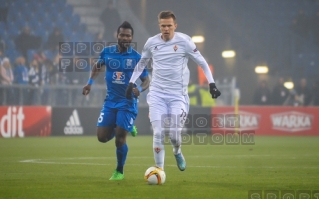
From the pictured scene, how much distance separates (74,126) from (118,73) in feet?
44.4

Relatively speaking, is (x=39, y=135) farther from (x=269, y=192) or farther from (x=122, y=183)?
(x=269, y=192)

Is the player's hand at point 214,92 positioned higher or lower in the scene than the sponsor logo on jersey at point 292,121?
higher

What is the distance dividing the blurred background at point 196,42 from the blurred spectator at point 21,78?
0.08 feet

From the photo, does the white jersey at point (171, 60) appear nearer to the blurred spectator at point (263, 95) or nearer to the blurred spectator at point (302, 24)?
the blurred spectator at point (263, 95)

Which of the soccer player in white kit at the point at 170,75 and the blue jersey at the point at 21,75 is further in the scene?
the blue jersey at the point at 21,75

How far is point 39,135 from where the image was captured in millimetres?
22516

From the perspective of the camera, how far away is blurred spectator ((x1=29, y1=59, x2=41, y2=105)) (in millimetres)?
21766

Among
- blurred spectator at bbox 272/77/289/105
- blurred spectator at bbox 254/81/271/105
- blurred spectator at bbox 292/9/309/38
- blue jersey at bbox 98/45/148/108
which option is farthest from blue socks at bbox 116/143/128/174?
blurred spectator at bbox 292/9/309/38

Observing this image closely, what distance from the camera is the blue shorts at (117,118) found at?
9688 millimetres

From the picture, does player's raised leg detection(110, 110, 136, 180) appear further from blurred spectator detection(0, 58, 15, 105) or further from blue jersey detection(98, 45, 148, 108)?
blurred spectator detection(0, 58, 15, 105)

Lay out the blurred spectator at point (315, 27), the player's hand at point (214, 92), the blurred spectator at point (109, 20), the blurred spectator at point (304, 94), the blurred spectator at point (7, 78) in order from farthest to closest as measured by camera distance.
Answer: the blurred spectator at point (315, 27) → the blurred spectator at point (304, 94) → the blurred spectator at point (109, 20) → the blurred spectator at point (7, 78) → the player's hand at point (214, 92)

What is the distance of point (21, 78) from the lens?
71.9ft

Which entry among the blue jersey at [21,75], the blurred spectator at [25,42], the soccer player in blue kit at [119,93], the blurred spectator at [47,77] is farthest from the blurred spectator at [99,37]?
the soccer player in blue kit at [119,93]

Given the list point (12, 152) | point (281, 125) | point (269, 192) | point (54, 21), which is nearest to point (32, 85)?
point (54, 21)
